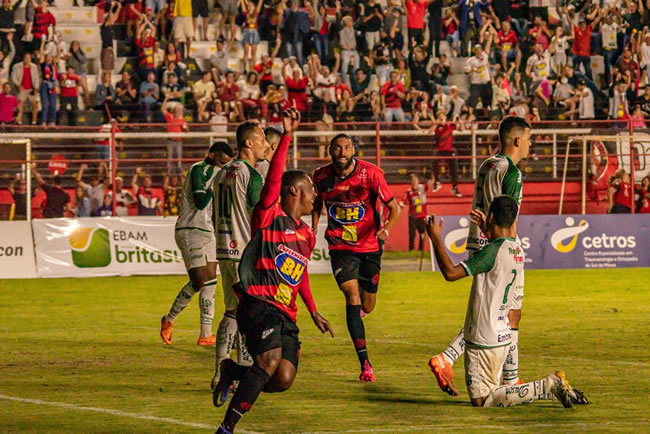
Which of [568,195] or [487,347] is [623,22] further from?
[487,347]

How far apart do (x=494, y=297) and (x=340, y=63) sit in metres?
24.3

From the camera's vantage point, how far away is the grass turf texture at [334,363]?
29.8 feet

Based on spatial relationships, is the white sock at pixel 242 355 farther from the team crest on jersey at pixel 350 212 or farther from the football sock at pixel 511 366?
the football sock at pixel 511 366

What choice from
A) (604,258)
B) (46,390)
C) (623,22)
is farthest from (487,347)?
(623,22)

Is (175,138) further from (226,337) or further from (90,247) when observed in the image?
(226,337)

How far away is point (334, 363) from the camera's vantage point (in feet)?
Result: 40.2

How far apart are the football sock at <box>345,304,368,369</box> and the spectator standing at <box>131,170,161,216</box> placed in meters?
16.1

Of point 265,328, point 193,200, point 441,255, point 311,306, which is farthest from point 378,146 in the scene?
point 265,328

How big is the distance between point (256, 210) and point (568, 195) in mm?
22080

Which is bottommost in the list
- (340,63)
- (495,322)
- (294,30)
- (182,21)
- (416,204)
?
(416,204)

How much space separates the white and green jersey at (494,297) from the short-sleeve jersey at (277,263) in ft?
5.43

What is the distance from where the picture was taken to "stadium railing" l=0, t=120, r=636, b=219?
89.1ft

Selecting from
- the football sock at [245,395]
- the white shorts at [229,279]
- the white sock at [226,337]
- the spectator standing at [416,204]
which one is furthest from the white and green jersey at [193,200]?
the spectator standing at [416,204]

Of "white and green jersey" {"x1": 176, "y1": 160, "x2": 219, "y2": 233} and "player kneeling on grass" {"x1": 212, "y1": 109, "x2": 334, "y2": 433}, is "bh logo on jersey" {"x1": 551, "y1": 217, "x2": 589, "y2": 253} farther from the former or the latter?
"player kneeling on grass" {"x1": 212, "y1": 109, "x2": 334, "y2": 433}
